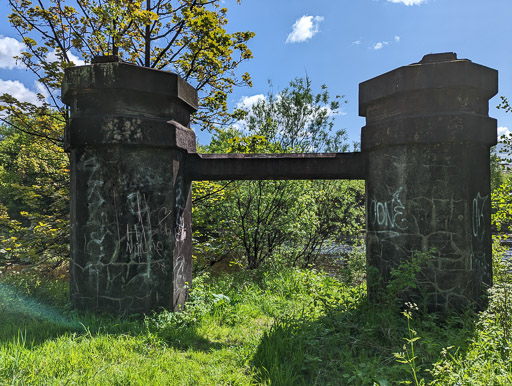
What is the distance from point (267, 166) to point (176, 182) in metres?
1.36

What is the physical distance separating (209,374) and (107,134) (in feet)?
9.94

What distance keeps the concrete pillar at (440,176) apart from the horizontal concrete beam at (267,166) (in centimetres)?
70

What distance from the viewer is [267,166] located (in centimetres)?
476

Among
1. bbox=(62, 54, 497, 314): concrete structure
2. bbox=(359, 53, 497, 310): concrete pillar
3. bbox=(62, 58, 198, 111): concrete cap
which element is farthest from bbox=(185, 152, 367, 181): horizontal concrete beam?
bbox=(62, 58, 198, 111): concrete cap

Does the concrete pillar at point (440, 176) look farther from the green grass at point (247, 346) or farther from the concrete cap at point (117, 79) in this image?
the concrete cap at point (117, 79)

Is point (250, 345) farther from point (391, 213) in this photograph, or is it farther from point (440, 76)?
point (440, 76)

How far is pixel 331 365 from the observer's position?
2945 millimetres

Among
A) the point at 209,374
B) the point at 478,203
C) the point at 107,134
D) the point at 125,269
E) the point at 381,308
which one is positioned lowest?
the point at 209,374

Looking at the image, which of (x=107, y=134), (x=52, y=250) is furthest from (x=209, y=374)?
(x=52, y=250)

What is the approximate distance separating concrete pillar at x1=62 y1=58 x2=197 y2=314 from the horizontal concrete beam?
24.5 inches

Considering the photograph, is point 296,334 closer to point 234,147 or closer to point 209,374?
point 209,374

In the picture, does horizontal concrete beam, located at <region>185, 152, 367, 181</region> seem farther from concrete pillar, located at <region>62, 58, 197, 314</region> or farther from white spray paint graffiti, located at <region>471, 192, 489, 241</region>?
white spray paint graffiti, located at <region>471, 192, 489, 241</region>

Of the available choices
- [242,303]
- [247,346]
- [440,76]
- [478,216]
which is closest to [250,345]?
[247,346]

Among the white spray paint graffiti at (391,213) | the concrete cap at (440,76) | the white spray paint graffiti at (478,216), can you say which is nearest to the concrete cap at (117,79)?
the concrete cap at (440,76)
